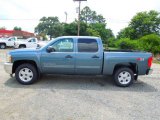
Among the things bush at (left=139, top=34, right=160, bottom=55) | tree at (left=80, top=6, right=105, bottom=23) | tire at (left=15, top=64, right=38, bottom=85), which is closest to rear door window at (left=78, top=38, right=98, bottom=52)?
tire at (left=15, top=64, right=38, bottom=85)

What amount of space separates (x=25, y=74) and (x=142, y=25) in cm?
5267

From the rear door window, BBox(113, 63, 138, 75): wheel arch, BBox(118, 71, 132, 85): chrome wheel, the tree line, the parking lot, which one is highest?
the tree line

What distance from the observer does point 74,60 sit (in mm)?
7105

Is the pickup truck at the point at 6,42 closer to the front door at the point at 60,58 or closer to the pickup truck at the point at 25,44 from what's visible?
the pickup truck at the point at 25,44

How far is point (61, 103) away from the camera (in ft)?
17.4

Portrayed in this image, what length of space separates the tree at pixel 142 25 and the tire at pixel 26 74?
5034cm

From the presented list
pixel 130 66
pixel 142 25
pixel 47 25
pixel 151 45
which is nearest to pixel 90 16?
pixel 47 25

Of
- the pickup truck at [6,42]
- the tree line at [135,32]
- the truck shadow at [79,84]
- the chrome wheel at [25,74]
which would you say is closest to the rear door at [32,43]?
the pickup truck at [6,42]

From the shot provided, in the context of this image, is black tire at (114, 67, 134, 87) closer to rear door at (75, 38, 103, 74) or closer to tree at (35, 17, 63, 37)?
rear door at (75, 38, 103, 74)

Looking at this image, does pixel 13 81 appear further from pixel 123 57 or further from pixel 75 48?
pixel 123 57

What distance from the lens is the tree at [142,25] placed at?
55.0 meters

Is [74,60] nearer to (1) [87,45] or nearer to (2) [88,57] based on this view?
(2) [88,57]

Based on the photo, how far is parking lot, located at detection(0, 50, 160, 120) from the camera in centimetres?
461

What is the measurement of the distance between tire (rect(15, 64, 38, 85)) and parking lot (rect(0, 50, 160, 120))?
0.67 feet
